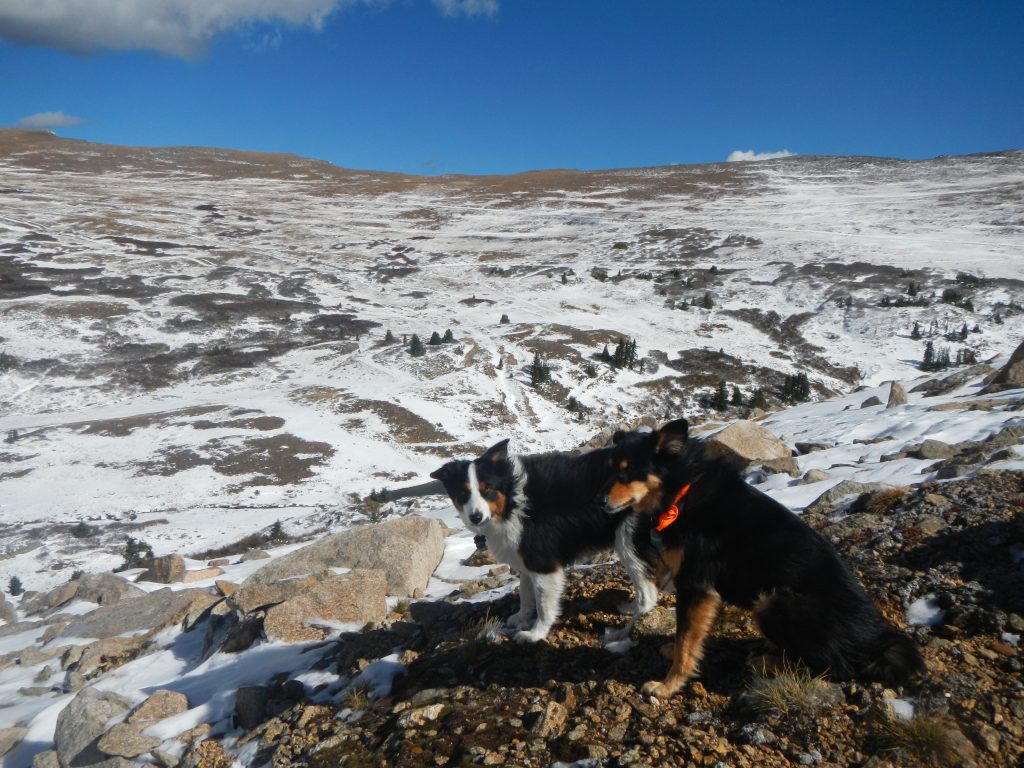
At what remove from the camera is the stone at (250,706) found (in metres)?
4.79

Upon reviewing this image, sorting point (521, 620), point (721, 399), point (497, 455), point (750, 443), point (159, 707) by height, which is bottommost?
point (721, 399)

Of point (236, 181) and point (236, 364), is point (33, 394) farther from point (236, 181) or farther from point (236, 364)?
point (236, 181)

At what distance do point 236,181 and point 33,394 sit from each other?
3106 inches

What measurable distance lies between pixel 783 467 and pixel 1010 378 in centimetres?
737

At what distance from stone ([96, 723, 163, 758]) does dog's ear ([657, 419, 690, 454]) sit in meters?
4.34

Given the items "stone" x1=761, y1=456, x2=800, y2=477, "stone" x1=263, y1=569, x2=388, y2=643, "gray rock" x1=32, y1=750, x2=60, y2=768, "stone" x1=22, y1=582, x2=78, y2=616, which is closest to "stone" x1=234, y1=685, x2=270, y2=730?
"stone" x1=263, y1=569, x2=388, y2=643

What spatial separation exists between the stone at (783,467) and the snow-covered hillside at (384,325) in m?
10.9

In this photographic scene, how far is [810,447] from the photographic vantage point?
37.0 ft

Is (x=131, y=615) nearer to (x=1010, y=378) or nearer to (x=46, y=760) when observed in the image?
(x=46, y=760)

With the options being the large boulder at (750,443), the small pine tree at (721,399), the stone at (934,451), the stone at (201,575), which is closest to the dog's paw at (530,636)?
the stone at (934,451)

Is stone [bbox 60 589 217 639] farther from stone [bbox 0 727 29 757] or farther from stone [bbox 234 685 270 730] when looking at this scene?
stone [bbox 234 685 270 730]

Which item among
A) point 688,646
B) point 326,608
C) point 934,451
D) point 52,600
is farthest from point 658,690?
point 52,600

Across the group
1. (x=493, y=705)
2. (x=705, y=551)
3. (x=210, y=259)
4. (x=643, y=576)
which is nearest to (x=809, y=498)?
(x=643, y=576)

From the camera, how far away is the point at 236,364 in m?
32.1
